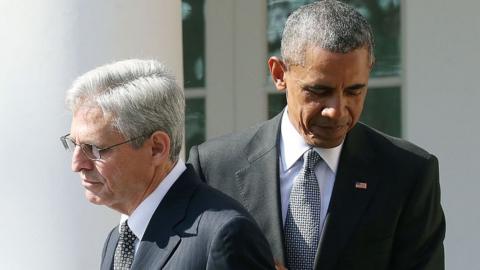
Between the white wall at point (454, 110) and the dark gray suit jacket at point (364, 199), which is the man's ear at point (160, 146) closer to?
the dark gray suit jacket at point (364, 199)

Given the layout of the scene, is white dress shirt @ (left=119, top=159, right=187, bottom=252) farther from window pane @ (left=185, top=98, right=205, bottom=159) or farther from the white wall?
Answer: window pane @ (left=185, top=98, right=205, bottom=159)

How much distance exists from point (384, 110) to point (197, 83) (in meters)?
1.26

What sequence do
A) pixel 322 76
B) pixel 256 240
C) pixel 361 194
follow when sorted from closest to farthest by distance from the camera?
pixel 256 240, pixel 322 76, pixel 361 194

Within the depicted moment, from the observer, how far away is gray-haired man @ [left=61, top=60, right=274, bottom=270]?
2.68 metres

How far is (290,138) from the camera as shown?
325 centimetres

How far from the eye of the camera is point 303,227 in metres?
3.13

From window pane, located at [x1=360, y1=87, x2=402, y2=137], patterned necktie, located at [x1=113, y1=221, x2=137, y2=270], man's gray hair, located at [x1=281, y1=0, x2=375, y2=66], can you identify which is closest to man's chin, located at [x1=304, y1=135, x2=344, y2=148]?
man's gray hair, located at [x1=281, y1=0, x2=375, y2=66]

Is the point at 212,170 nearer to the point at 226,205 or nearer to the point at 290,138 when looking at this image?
the point at 290,138

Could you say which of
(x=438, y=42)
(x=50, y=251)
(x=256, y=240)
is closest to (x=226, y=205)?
(x=256, y=240)

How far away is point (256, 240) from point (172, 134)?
35 cm

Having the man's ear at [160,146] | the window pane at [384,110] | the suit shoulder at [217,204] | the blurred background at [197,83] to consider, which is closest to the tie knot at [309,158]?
the suit shoulder at [217,204]

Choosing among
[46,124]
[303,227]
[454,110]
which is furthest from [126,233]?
[454,110]

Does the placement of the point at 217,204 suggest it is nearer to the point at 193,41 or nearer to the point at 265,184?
the point at 265,184

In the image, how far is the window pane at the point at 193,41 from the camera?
7066mm
